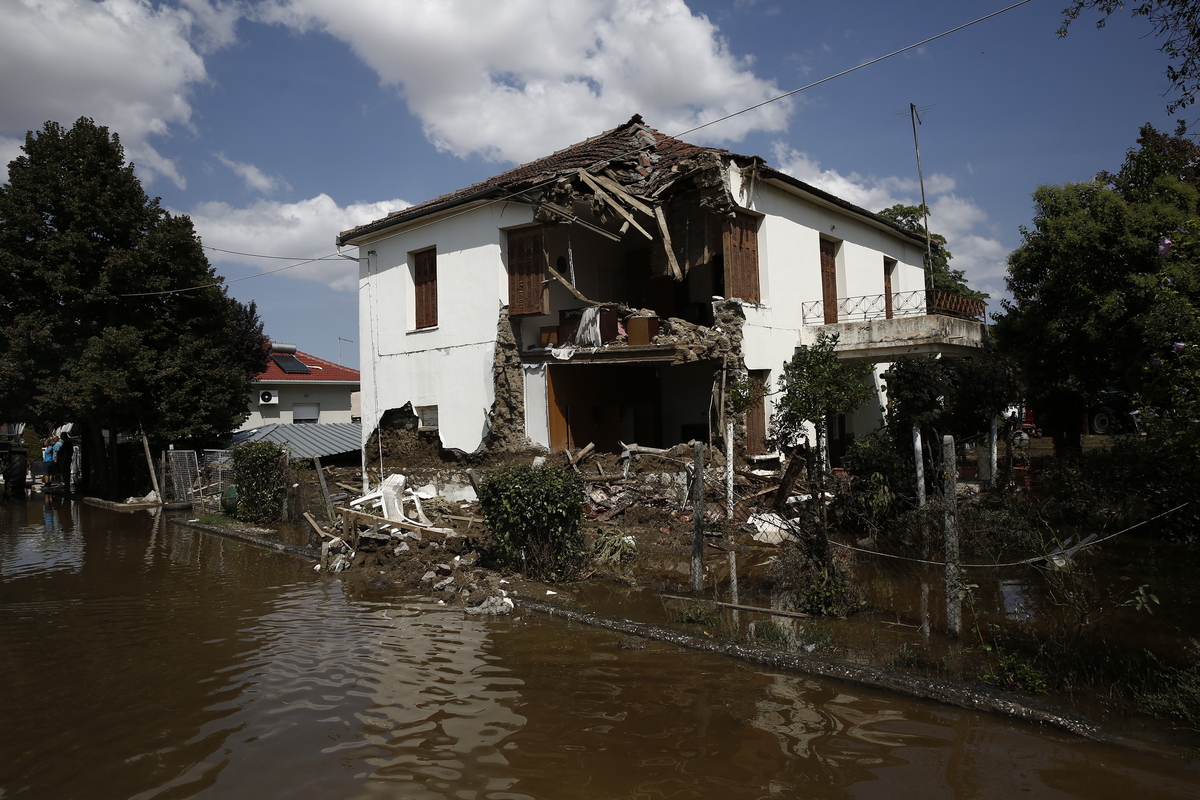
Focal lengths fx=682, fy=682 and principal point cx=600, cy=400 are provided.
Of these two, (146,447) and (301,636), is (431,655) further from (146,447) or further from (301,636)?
(146,447)

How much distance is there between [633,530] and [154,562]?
9.33m

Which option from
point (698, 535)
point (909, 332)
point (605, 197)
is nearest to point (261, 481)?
point (605, 197)

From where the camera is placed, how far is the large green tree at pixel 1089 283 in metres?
12.3

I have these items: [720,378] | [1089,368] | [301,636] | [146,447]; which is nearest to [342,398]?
[146,447]

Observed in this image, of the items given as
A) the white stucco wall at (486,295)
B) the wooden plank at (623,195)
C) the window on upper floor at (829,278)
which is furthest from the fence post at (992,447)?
the wooden plank at (623,195)

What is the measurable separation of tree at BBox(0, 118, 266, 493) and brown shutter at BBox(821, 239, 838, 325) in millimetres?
20426

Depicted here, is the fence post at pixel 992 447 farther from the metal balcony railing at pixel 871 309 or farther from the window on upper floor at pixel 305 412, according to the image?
the window on upper floor at pixel 305 412

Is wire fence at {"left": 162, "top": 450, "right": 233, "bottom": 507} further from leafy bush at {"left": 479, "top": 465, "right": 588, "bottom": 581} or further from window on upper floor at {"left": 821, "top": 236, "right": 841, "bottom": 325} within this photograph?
window on upper floor at {"left": 821, "top": 236, "right": 841, "bottom": 325}

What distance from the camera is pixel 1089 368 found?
45.1ft

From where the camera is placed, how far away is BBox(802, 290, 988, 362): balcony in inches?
664

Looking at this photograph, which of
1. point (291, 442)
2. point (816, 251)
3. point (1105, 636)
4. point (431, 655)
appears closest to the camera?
point (1105, 636)

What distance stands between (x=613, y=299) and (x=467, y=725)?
1571 centimetres

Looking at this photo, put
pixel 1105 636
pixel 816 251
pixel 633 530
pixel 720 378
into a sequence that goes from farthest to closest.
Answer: pixel 816 251 < pixel 720 378 < pixel 633 530 < pixel 1105 636

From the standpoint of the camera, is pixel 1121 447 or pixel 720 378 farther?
pixel 720 378
